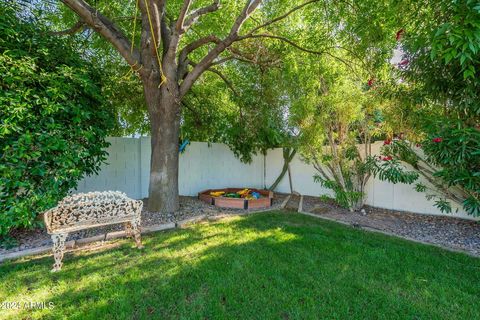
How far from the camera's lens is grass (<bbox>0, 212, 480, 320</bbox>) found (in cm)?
225

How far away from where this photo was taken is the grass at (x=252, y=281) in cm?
225

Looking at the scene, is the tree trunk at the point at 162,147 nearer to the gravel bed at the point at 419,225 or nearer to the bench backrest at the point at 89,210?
the bench backrest at the point at 89,210

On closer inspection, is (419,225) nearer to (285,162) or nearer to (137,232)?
(285,162)

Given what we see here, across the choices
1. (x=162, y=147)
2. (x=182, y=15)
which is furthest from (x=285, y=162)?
(x=182, y=15)

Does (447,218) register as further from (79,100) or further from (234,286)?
(79,100)

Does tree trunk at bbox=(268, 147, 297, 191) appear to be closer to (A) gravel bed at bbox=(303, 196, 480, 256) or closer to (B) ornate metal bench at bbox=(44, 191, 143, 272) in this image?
(A) gravel bed at bbox=(303, 196, 480, 256)

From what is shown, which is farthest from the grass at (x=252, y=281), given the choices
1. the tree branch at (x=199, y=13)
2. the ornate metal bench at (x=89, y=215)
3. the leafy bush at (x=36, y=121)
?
the tree branch at (x=199, y=13)

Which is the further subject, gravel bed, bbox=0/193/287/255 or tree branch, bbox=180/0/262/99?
tree branch, bbox=180/0/262/99

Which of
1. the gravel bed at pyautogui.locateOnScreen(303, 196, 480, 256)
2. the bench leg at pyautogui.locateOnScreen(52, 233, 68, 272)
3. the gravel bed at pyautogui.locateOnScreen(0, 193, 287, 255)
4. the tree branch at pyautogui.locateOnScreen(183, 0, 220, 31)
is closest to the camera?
the bench leg at pyautogui.locateOnScreen(52, 233, 68, 272)

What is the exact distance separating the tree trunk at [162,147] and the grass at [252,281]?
4.07 feet

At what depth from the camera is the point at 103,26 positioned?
4.39m

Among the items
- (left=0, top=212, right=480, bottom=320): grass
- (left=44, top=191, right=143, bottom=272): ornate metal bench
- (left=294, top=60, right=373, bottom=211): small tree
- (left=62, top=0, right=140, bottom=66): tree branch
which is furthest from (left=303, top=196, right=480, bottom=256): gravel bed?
(left=62, top=0, right=140, bottom=66): tree branch

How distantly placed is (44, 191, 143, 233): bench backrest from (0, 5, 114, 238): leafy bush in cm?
20

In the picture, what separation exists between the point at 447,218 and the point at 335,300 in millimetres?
3947
